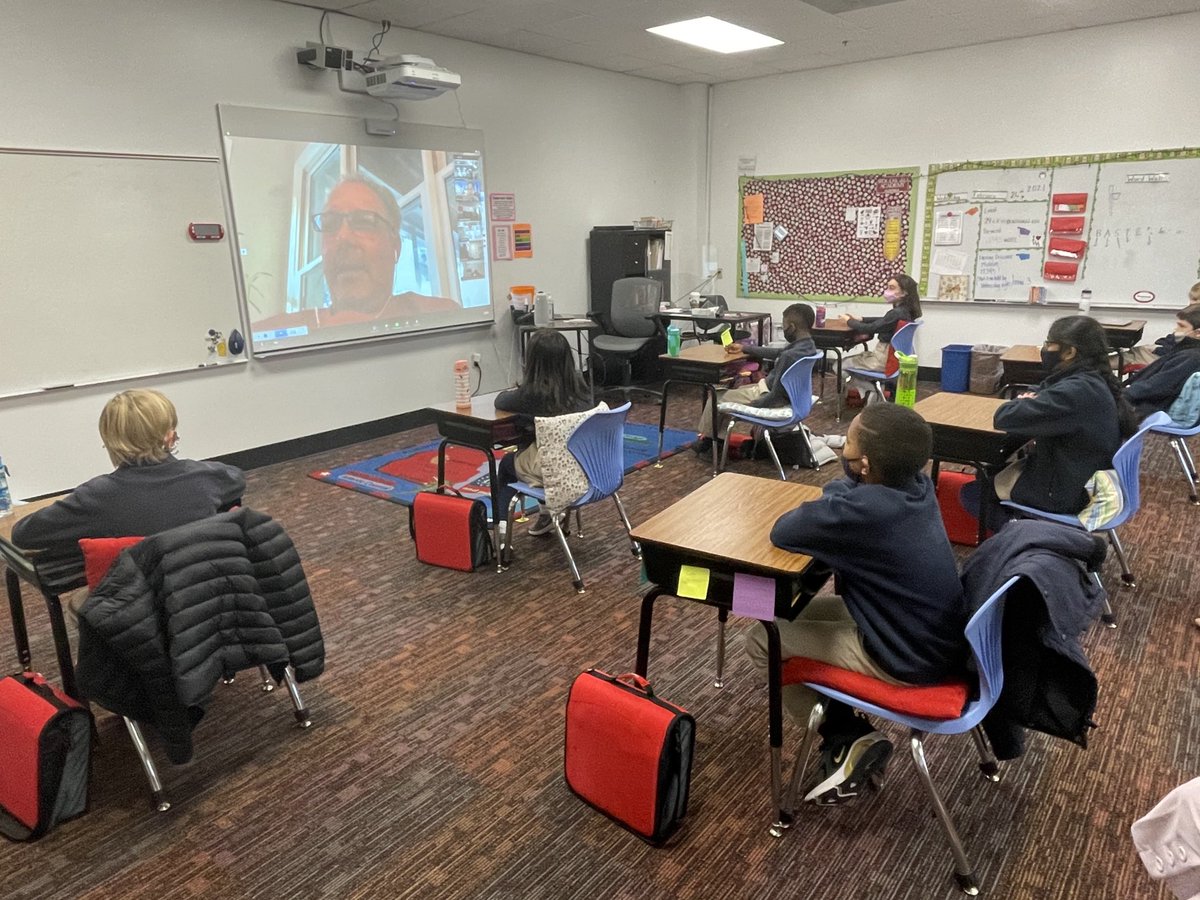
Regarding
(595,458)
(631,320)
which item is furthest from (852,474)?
(631,320)

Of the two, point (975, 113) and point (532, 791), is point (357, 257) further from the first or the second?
point (975, 113)

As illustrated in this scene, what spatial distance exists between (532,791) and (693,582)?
2.54 ft

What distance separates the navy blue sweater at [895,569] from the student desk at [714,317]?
4785 mm

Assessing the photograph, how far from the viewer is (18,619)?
8.73 feet

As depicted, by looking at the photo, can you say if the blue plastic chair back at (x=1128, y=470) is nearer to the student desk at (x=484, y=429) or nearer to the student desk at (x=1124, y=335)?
the student desk at (x=484, y=429)

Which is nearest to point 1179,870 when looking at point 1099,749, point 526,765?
point 1099,749

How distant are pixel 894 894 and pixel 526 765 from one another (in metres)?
1.02

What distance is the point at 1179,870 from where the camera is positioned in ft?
3.60

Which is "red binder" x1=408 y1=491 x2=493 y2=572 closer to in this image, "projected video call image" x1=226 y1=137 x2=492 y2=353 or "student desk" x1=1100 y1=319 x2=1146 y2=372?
"projected video call image" x1=226 y1=137 x2=492 y2=353

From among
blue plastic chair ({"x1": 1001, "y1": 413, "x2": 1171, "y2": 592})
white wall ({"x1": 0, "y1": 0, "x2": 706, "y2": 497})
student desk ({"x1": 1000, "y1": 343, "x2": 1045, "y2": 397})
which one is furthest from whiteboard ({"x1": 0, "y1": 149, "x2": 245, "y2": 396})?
student desk ({"x1": 1000, "y1": 343, "x2": 1045, "y2": 397})

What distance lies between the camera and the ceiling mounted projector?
4.98 meters

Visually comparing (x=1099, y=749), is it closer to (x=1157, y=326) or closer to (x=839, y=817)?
(x=839, y=817)

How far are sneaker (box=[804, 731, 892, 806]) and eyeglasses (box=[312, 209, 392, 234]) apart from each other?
472 centimetres

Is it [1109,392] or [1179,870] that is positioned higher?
[1109,392]
